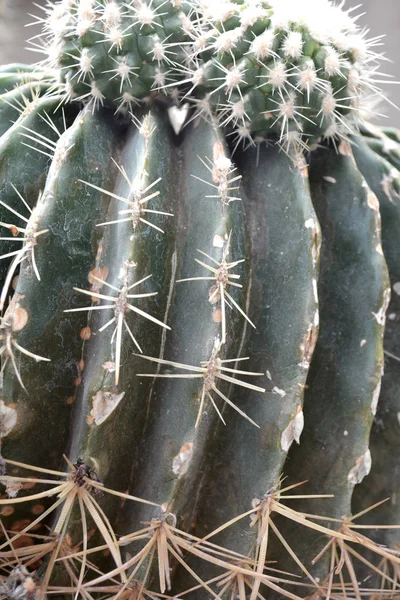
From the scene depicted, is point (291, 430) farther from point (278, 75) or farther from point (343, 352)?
point (278, 75)

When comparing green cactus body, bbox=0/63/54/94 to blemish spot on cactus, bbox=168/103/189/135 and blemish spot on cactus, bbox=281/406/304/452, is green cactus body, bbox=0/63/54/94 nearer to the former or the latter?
blemish spot on cactus, bbox=168/103/189/135

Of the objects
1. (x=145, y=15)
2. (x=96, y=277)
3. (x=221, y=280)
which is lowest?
(x=96, y=277)

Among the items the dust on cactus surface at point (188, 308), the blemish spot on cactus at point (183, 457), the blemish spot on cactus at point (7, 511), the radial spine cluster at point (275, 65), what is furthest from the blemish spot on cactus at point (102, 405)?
the radial spine cluster at point (275, 65)

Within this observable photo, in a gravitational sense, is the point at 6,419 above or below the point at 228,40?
below

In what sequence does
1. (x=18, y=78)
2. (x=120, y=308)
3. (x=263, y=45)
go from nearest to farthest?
(x=120, y=308)
(x=263, y=45)
(x=18, y=78)

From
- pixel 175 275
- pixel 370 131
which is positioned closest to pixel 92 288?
pixel 175 275

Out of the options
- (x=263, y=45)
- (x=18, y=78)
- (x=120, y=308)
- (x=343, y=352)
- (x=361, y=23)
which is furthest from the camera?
(x=361, y=23)

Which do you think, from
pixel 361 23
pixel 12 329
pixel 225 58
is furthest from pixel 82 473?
pixel 361 23
